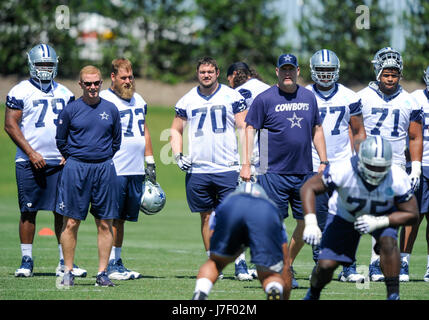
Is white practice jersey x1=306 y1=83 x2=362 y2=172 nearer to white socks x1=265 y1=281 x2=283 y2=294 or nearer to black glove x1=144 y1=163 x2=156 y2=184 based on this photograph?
black glove x1=144 y1=163 x2=156 y2=184

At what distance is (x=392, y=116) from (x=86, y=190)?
323cm

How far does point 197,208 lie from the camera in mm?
8469

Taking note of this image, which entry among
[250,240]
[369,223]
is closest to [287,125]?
[369,223]

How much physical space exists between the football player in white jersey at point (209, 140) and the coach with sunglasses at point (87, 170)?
0.95m

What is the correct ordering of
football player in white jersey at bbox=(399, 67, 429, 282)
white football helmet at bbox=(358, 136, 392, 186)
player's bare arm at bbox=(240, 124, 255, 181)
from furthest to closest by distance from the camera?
football player in white jersey at bbox=(399, 67, 429, 282)
player's bare arm at bbox=(240, 124, 255, 181)
white football helmet at bbox=(358, 136, 392, 186)

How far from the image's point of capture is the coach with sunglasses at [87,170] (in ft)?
25.2

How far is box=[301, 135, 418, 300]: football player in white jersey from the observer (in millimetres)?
6121

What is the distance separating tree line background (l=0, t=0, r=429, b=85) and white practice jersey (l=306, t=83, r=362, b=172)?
81.4 ft

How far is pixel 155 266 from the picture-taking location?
9.53 meters

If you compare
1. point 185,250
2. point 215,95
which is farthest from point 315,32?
point 215,95

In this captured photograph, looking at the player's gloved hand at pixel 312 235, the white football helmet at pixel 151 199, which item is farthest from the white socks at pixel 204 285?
the white football helmet at pixel 151 199

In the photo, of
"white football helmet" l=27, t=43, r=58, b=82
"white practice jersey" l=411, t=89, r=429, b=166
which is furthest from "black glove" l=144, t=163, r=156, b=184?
"white practice jersey" l=411, t=89, r=429, b=166

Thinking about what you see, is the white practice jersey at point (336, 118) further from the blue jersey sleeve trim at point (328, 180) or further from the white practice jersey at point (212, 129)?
the blue jersey sleeve trim at point (328, 180)
